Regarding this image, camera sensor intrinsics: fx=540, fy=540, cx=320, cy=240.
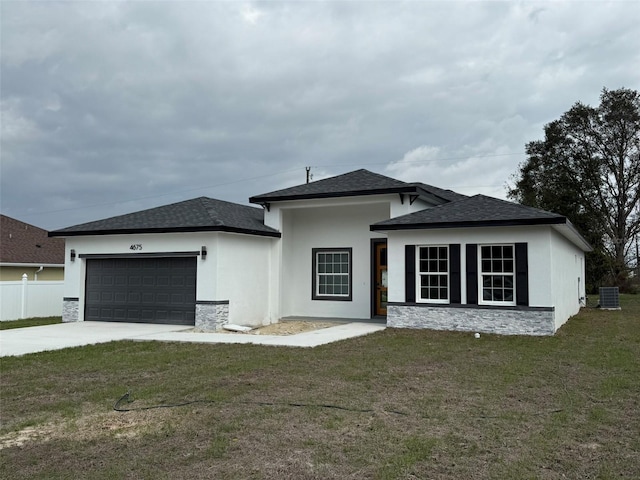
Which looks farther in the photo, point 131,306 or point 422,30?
point 131,306

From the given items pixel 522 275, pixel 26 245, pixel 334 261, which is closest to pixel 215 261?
pixel 334 261

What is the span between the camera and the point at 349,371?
27.1ft

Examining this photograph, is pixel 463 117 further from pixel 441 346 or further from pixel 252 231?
pixel 441 346

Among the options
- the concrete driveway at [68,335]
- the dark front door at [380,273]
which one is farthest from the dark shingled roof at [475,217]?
the concrete driveway at [68,335]

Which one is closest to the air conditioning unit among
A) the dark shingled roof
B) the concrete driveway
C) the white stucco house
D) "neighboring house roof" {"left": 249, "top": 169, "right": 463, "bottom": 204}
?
the white stucco house

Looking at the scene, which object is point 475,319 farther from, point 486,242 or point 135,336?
point 135,336

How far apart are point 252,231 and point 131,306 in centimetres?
421

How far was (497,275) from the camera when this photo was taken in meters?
13.1

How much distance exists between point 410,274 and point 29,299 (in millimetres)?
13601

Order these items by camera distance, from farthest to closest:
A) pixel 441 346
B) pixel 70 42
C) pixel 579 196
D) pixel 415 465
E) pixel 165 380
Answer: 1. pixel 579 196
2. pixel 70 42
3. pixel 441 346
4. pixel 165 380
5. pixel 415 465

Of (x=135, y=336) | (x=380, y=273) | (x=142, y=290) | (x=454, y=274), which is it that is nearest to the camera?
(x=135, y=336)

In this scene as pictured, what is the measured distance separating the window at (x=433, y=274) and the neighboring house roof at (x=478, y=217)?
29.3 inches

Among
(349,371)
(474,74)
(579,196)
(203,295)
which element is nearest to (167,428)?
(349,371)

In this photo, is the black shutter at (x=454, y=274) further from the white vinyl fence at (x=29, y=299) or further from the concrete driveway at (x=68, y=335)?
the white vinyl fence at (x=29, y=299)
